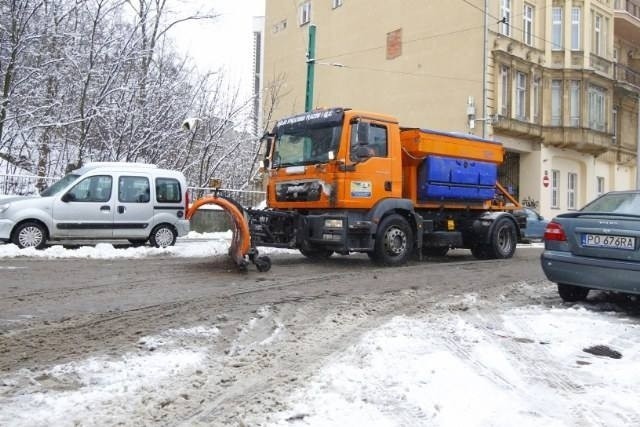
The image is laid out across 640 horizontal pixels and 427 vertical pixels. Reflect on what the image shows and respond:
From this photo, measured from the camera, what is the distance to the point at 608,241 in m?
6.55

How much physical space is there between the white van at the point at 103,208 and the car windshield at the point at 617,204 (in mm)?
9290

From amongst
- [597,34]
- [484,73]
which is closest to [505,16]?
[484,73]

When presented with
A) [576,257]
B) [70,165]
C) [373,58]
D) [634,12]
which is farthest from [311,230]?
[634,12]

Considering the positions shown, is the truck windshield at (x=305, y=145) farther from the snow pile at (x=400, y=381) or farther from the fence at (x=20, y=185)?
the fence at (x=20, y=185)

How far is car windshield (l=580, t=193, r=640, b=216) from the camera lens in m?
6.88

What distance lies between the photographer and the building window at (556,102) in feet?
94.6

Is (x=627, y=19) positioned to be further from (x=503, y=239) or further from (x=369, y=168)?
(x=369, y=168)

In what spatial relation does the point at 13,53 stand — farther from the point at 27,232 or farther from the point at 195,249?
the point at 195,249

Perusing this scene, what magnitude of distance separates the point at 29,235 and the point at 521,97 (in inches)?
889

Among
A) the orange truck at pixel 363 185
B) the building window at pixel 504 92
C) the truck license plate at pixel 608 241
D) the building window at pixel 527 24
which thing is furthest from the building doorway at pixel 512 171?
the truck license plate at pixel 608 241

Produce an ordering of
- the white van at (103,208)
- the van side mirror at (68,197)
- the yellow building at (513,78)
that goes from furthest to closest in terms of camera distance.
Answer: the yellow building at (513,78), the van side mirror at (68,197), the white van at (103,208)

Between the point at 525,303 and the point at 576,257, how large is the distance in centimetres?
100

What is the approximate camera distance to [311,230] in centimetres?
1055

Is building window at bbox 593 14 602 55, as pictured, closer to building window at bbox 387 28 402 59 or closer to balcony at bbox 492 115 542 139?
balcony at bbox 492 115 542 139
